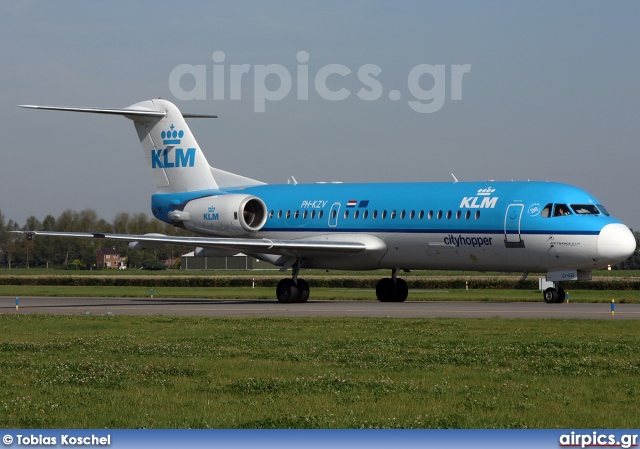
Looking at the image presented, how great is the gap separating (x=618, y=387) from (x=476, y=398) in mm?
2089

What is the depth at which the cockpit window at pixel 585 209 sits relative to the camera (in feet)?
101

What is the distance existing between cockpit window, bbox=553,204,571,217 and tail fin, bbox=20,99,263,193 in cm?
1419

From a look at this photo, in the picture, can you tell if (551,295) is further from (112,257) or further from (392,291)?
(112,257)

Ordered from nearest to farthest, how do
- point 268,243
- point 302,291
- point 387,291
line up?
point 268,243
point 302,291
point 387,291

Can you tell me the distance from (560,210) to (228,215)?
12394 millimetres

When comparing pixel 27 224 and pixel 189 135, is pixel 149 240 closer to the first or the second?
pixel 189 135

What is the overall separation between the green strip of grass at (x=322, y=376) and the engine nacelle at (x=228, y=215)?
51.2 feet

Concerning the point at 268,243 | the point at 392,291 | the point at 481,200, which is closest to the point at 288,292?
the point at 268,243

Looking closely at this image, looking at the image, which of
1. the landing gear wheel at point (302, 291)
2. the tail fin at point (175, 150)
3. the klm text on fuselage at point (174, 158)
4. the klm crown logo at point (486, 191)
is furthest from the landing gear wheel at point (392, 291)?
the klm text on fuselage at point (174, 158)

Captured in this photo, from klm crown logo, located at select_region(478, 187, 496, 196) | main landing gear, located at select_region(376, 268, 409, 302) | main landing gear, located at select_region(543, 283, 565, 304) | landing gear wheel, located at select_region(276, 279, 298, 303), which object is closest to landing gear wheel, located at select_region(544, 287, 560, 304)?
main landing gear, located at select_region(543, 283, 565, 304)

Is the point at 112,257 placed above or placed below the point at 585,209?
above

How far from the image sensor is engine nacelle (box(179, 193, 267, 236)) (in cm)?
3706

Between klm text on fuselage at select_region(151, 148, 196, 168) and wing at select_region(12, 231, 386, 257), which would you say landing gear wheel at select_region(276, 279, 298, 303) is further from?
klm text on fuselage at select_region(151, 148, 196, 168)

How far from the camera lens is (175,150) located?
39812mm
